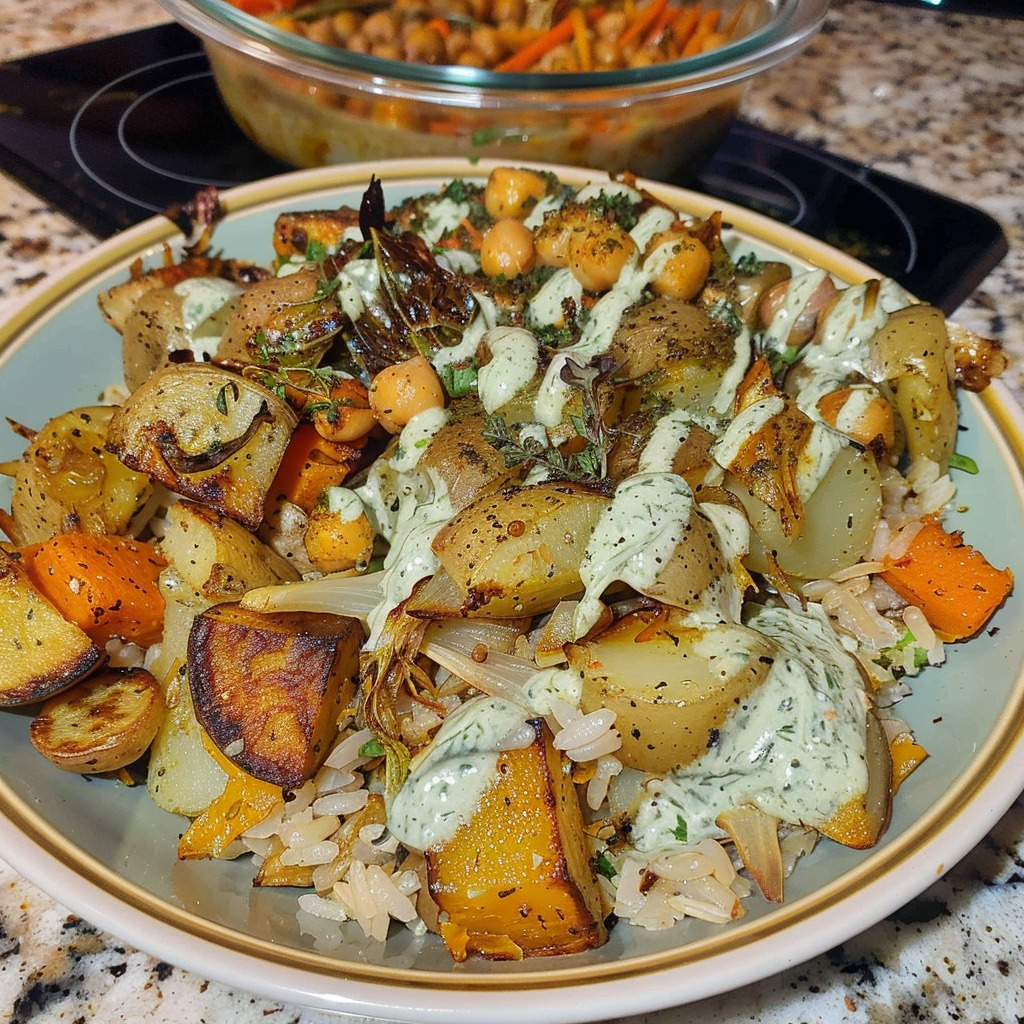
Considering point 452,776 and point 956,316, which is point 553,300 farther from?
point 956,316

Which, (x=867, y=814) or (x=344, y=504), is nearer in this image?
(x=867, y=814)

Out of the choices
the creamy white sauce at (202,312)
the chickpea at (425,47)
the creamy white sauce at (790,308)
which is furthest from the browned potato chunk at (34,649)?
the chickpea at (425,47)

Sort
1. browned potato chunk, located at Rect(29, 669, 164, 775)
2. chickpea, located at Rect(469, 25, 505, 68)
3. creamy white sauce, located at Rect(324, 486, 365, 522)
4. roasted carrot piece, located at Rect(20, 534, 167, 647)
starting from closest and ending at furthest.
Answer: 1. browned potato chunk, located at Rect(29, 669, 164, 775)
2. roasted carrot piece, located at Rect(20, 534, 167, 647)
3. creamy white sauce, located at Rect(324, 486, 365, 522)
4. chickpea, located at Rect(469, 25, 505, 68)

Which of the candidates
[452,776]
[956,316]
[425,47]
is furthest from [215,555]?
[956,316]

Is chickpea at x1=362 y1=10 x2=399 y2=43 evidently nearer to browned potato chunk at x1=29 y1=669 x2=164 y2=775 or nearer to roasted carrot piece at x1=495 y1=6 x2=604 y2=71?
roasted carrot piece at x1=495 y1=6 x2=604 y2=71

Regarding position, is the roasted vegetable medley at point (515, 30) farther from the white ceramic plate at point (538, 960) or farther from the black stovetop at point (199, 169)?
the white ceramic plate at point (538, 960)

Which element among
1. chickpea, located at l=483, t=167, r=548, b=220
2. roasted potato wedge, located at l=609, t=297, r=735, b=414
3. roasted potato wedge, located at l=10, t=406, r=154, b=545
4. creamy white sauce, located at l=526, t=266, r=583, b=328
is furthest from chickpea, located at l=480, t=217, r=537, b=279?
roasted potato wedge, located at l=10, t=406, r=154, b=545

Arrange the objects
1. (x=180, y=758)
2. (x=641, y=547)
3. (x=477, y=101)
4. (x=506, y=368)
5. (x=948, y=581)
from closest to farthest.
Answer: (x=641, y=547) < (x=180, y=758) < (x=948, y=581) < (x=506, y=368) < (x=477, y=101)
